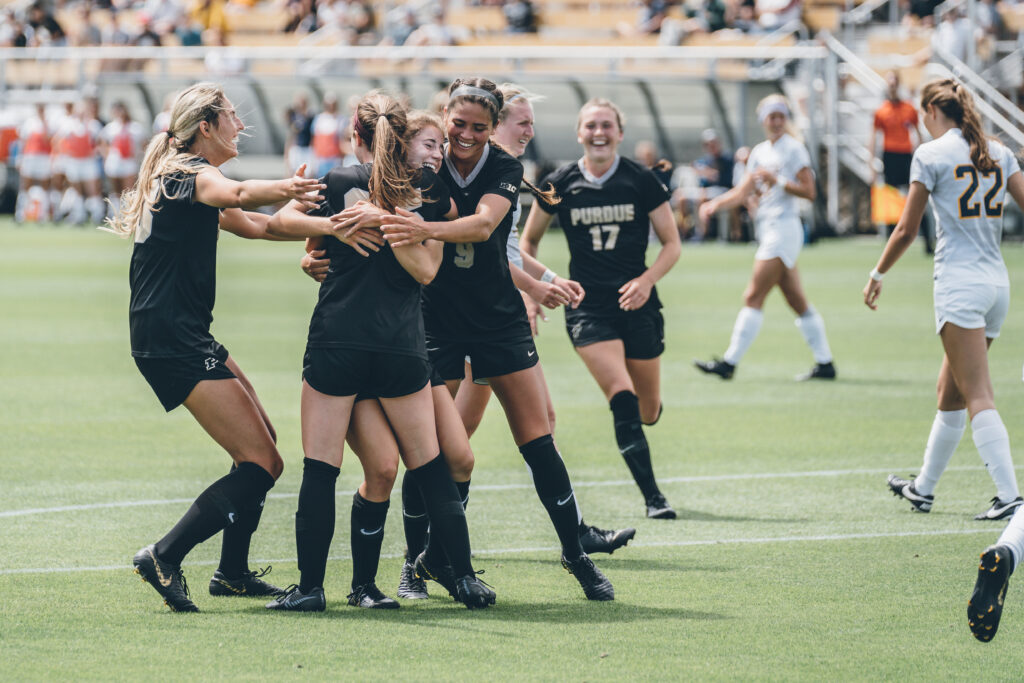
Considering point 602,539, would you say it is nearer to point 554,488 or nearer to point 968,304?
point 554,488

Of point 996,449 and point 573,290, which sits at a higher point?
point 573,290

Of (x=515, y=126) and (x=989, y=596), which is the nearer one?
(x=989, y=596)

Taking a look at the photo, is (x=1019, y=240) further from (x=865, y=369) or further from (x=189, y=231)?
(x=189, y=231)

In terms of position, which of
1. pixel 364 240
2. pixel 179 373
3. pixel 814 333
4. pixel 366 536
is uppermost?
pixel 364 240

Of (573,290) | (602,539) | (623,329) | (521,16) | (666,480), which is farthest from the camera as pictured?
(521,16)

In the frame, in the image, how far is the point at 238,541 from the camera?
614 centimetres

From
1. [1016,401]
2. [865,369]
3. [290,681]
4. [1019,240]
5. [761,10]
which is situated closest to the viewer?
[290,681]

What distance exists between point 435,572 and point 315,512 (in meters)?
0.75

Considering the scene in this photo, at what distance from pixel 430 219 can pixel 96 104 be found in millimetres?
27523

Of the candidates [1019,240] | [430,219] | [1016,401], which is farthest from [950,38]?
[430,219]

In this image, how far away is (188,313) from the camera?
19.4 ft

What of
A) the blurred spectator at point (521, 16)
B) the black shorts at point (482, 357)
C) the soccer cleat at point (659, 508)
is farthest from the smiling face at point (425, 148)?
the blurred spectator at point (521, 16)

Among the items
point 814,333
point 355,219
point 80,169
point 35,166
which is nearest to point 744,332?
point 814,333

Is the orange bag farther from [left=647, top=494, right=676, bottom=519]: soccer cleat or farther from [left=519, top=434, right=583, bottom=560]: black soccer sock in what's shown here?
[left=519, top=434, right=583, bottom=560]: black soccer sock
